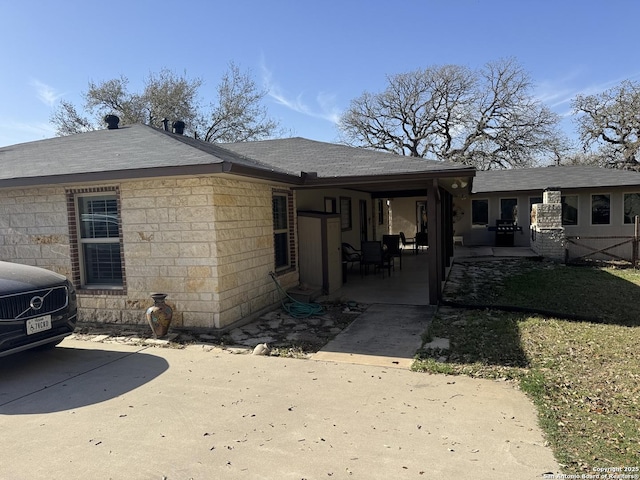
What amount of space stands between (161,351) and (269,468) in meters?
3.26

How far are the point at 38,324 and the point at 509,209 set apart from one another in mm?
17961

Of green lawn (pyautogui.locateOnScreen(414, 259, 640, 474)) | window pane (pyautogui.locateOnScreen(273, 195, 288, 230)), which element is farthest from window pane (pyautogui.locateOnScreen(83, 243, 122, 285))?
green lawn (pyautogui.locateOnScreen(414, 259, 640, 474))

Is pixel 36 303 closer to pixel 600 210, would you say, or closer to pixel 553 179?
pixel 553 179

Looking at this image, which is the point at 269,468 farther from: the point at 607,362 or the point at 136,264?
the point at 136,264

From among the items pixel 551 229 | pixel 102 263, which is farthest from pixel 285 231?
pixel 551 229

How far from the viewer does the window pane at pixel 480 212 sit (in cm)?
1881

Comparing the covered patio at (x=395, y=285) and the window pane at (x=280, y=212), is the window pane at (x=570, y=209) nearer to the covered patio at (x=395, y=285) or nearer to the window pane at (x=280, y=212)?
the covered patio at (x=395, y=285)

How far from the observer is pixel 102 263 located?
695 centimetres

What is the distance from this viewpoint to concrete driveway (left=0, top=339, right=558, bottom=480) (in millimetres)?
2881

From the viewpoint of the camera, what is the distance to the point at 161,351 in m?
5.63

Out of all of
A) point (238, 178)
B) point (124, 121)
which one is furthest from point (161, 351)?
point (124, 121)

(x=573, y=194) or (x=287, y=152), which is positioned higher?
(x=287, y=152)

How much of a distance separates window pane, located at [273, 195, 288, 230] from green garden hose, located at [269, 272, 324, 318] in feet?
3.71

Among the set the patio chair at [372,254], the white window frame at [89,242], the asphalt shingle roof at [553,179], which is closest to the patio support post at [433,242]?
the patio chair at [372,254]
